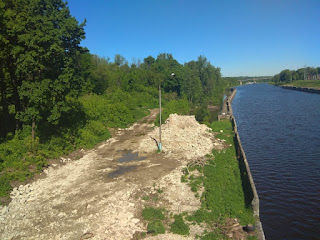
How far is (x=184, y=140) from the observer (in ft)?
90.0

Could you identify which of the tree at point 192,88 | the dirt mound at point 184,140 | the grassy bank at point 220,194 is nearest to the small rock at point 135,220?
the grassy bank at point 220,194

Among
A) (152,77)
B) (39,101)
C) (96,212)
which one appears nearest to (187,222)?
(96,212)

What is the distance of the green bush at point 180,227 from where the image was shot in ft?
38.0

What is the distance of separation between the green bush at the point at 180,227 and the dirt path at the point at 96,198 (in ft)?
1.30

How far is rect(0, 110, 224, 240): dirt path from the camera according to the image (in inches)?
476

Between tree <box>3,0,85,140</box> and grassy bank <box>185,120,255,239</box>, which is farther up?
tree <box>3,0,85,140</box>

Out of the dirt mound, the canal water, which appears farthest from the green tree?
the dirt mound

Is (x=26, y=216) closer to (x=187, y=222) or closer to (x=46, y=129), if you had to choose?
(x=187, y=222)

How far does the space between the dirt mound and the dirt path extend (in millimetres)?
1745

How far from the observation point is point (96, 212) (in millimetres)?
13484

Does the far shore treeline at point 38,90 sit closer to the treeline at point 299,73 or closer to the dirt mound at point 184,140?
the dirt mound at point 184,140

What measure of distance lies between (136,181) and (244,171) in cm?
851

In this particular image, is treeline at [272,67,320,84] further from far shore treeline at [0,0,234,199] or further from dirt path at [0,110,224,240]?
dirt path at [0,110,224,240]

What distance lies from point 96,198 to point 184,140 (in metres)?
14.4
